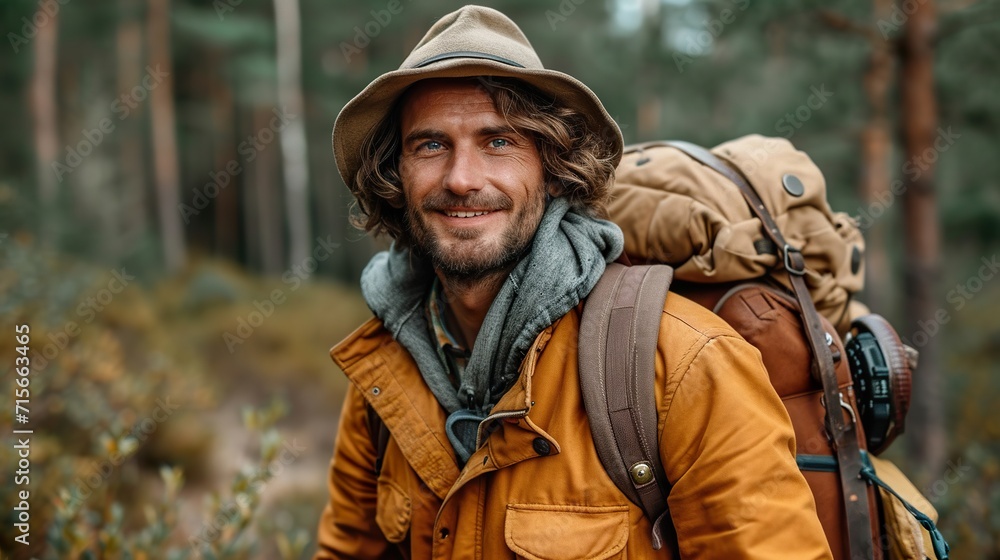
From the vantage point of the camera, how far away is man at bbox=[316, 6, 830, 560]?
5.34 ft

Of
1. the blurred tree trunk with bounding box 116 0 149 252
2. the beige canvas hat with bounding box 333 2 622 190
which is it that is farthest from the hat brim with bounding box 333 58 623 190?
the blurred tree trunk with bounding box 116 0 149 252

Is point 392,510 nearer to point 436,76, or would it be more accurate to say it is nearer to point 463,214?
point 463,214

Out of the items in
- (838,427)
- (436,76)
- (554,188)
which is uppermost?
(436,76)

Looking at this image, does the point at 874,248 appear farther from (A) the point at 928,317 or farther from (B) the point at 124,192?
(B) the point at 124,192

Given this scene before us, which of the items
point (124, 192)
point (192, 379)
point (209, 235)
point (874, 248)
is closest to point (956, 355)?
point (874, 248)

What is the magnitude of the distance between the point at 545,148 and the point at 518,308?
574 mm

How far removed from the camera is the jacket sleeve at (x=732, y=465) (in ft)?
5.09

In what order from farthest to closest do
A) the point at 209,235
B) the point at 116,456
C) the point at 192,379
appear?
1. the point at 209,235
2. the point at 192,379
3. the point at 116,456

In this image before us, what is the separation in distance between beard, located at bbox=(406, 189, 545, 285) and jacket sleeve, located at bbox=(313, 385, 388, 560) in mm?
632

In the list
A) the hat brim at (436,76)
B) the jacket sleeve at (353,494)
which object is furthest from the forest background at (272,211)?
the hat brim at (436,76)

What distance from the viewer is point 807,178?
2.15 m

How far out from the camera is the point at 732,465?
1575 mm

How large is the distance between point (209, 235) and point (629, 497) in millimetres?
26185

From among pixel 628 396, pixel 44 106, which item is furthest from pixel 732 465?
pixel 44 106
